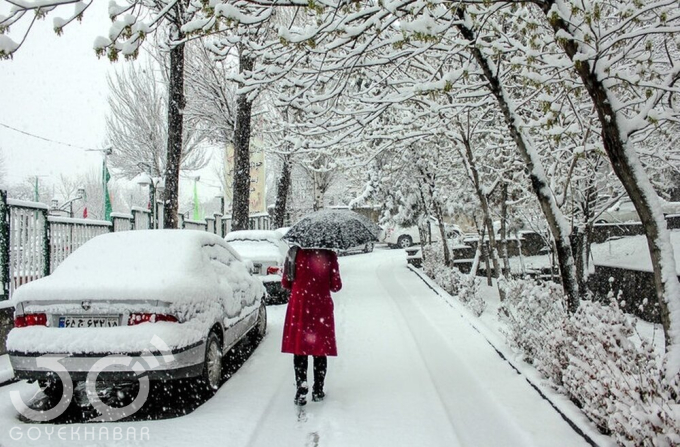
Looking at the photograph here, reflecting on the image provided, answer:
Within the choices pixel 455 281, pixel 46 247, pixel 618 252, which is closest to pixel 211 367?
pixel 46 247

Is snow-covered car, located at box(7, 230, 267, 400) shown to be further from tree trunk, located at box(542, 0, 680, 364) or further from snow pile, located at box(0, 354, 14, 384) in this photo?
tree trunk, located at box(542, 0, 680, 364)

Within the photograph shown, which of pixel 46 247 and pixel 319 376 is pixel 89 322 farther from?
pixel 46 247

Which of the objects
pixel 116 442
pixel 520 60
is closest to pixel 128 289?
pixel 116 442

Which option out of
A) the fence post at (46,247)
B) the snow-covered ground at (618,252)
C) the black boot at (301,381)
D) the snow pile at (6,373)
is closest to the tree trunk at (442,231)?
the snow-covered ground at (618,252)

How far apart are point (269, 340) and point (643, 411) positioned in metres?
5.59

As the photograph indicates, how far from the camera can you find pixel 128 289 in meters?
4.54

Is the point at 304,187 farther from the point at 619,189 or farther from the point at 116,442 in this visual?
the point at 116,442

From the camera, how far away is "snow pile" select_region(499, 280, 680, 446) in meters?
3.24

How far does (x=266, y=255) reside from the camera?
1100cm

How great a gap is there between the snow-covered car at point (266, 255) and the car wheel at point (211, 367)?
5.02 meters

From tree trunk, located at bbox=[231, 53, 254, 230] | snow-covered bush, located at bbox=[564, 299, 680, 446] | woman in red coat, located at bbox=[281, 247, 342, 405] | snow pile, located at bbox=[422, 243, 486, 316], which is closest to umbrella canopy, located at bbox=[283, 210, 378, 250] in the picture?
woman in red coat, located at bbox=[281, 247, 342, 405]

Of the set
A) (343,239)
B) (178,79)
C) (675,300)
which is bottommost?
(675,300)

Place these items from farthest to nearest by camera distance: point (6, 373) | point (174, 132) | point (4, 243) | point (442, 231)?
point (442, 231)
point (174, 132)
point (4, 243)
point (6, 373)

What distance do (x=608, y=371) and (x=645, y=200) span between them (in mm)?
1368
